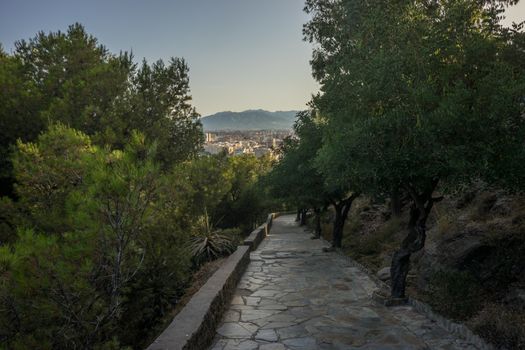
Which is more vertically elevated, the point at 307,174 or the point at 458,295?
the point at 307,174

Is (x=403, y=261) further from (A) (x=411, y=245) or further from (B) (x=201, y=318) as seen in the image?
(B) (x=201, y=318)

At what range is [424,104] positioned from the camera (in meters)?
6.80

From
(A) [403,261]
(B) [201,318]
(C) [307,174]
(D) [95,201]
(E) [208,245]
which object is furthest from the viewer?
(C) [307,174]

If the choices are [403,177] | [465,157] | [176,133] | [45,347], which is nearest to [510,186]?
[465,157]

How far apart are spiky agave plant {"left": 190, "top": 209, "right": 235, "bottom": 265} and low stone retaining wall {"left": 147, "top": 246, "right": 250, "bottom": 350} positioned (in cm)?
545

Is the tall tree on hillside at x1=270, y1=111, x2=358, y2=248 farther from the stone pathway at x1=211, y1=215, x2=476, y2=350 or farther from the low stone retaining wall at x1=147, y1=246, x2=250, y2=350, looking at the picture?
the low stone retaining wall at x1=147, y1=246, x2=250, y2=350

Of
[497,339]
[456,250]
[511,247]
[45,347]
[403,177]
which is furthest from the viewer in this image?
[456,250]

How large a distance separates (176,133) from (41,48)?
7.50m

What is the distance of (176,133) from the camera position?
66.3 ft

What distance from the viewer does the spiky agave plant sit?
14479 millimetres

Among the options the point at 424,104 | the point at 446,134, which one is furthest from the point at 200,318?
the point at 424,104

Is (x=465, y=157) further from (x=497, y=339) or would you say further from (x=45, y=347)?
(x=45, y=347)

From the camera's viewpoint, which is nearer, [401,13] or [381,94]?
[381,94]

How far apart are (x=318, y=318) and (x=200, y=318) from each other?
8.19ft
